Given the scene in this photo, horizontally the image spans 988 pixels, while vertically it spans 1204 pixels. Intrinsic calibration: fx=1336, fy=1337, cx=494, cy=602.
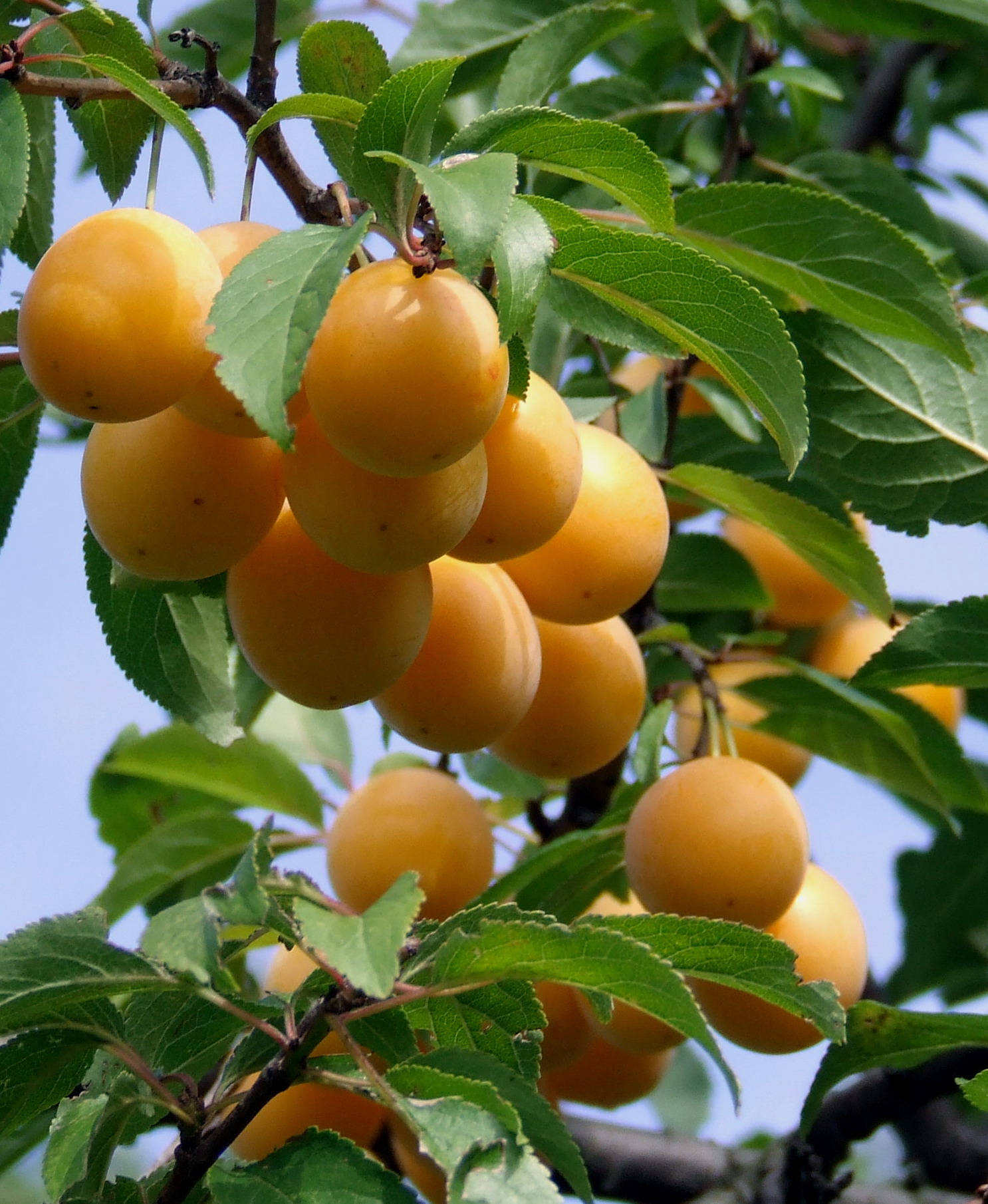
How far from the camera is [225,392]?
0.74 meters

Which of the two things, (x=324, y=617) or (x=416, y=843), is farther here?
(x=416, y=843)

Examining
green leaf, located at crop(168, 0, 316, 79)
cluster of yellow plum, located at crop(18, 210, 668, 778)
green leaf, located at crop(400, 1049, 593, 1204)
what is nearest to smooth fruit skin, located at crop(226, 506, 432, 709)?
cluster of yellow plum, located at crop(18, 210, 668, 778)

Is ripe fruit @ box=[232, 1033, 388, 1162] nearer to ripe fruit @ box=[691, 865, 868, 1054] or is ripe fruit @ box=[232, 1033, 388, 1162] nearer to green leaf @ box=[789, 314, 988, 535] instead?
ripe fruit @ box=[691, 865, 868, 1054]

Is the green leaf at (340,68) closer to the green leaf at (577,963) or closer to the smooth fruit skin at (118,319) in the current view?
the smooth fruit skin at (118,319)

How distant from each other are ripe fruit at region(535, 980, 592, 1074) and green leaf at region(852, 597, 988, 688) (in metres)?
0.44

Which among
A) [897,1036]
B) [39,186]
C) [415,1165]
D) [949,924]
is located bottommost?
[949,924]

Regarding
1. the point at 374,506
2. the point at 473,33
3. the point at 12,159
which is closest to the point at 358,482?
the point at 374,506

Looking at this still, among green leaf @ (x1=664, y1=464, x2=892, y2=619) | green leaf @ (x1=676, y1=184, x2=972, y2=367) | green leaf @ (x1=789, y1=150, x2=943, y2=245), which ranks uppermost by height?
green leaf @ (x1=676, y1=184, x2=972, y2=367)

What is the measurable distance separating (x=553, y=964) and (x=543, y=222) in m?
0.41

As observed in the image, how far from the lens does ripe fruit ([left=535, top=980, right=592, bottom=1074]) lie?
1298mm

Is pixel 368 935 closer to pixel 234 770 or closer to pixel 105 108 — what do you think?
pixel 105 108

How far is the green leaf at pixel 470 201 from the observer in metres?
0.66

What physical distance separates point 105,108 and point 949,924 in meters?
1.49

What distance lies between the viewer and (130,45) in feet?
2.93
